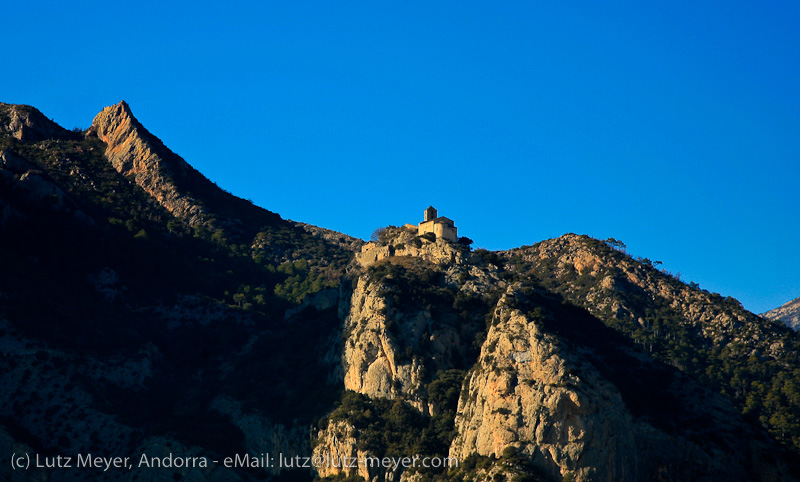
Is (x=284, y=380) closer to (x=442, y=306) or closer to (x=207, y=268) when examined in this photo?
(x=442, y=306)

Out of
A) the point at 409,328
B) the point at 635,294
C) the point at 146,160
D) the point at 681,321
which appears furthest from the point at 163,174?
the point at 681,321

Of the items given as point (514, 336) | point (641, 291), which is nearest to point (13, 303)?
point (514, 336)

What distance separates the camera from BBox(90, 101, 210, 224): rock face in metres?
174

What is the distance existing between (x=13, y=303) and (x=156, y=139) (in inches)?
3047

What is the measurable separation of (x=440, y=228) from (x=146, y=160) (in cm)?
7102

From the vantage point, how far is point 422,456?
101250 millimetres

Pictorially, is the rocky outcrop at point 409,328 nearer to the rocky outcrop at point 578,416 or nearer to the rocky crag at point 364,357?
the rocky crag at point 364,357

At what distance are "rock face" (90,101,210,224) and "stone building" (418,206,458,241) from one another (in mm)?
54372

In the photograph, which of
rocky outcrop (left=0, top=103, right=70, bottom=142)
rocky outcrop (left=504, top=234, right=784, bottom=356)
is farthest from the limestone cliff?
rocky outcrop (left=0, top=103, right=70, bottom=142)

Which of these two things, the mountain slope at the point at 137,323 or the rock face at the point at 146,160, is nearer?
the mountain slope at the point at 137,323

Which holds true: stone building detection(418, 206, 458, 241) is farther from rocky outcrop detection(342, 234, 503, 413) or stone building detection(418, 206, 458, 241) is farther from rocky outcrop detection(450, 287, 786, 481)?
rocky outcrop detection(450, 287, 786, 481)

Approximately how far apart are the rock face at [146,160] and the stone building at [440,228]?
54372mm

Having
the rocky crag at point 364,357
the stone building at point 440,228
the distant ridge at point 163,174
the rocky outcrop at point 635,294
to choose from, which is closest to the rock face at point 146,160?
the distant ridge at point 163,174

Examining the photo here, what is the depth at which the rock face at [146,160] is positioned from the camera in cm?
17438
